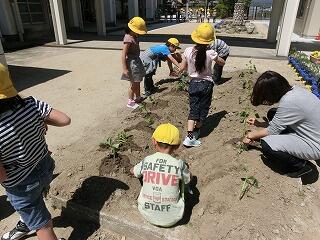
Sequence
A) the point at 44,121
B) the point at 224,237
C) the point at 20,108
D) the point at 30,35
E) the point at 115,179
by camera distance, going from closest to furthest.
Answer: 1. the point at 20,108
2. the point at 44,121
3. the point at 224,237
4. the point at 115,179
5. the point at 30,35

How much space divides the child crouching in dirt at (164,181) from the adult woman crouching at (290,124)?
43.7 inches

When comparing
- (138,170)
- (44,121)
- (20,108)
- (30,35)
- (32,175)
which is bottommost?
(30,35)

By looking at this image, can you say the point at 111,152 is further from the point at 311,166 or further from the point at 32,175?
the point at 311,166

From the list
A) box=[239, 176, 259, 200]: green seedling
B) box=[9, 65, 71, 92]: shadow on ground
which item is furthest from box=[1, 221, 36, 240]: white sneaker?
box=[9, 65, 71, 92]: shadow on ground

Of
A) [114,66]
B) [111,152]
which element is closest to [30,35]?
[114,66]

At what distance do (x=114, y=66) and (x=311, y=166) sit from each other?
7508 mm

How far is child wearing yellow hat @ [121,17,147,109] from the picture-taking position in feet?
16.2

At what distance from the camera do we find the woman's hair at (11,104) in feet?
6.59

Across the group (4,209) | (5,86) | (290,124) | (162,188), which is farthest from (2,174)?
(290,124)

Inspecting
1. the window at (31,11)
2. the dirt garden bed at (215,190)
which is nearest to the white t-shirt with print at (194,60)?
the dirt garden bed at (215,190)

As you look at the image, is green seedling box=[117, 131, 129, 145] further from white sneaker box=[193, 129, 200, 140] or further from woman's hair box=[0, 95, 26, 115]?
woman's hair box=[0, 95, 26, 115]

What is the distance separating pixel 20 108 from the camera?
2.12 metres

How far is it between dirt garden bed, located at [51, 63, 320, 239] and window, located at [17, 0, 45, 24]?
587 inches

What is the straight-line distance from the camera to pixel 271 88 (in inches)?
117
